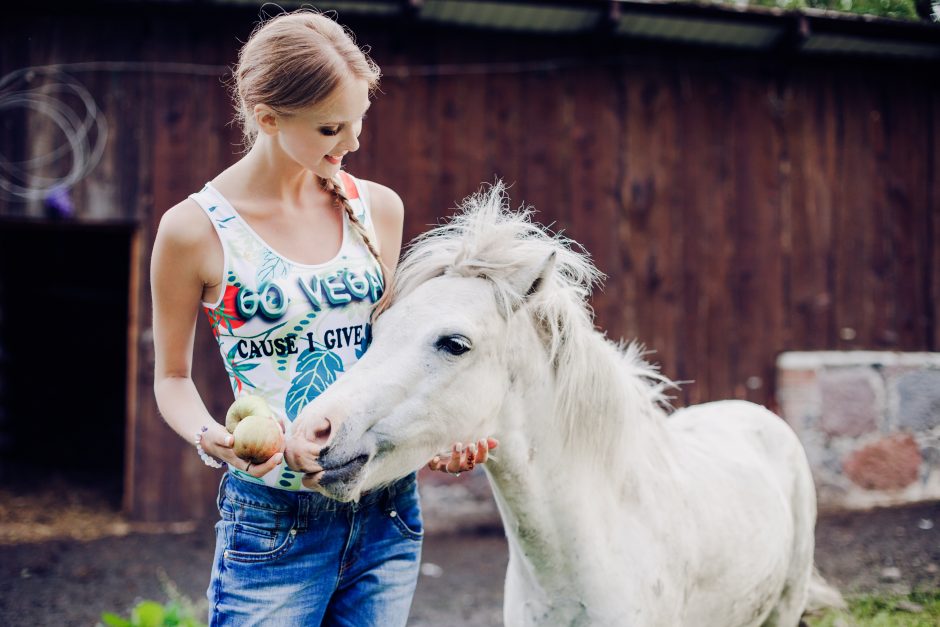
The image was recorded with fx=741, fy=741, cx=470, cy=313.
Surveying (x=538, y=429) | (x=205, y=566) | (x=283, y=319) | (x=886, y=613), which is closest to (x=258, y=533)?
(x=283, y=319)

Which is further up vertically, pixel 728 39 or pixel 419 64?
pixel 728 39

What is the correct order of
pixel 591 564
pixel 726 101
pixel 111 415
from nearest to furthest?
pixel 591 564, pixel 726 101, pixel 111 415

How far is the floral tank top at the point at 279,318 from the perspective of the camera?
1.49 meters

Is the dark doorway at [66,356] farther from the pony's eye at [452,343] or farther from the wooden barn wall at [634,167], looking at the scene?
the pony's eye at [452,343]

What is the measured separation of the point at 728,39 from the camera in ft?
18.0

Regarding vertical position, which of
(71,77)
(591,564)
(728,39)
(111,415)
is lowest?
(111,415)

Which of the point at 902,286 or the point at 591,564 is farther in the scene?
the point at 902,286

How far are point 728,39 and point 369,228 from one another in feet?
15.4

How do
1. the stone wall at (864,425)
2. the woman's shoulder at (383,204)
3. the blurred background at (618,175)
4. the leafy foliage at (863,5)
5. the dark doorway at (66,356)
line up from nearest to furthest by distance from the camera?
the woman's shoulder at (383,204)
the blurred background at (618,175)
the stone wall at (864,425)
the leafy foliage at (863,5)
the dark doorway at (66,356)

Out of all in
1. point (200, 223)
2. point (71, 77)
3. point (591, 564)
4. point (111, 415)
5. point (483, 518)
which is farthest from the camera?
point (111, 415)

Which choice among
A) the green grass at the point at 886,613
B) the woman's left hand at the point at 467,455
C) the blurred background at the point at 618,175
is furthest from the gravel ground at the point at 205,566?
the woman's left hand at the point at 467,455

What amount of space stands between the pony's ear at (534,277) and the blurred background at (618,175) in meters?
3.18

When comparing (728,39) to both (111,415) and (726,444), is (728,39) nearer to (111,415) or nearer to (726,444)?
(726,444)

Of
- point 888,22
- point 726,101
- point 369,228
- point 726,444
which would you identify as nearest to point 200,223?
point 369,228
